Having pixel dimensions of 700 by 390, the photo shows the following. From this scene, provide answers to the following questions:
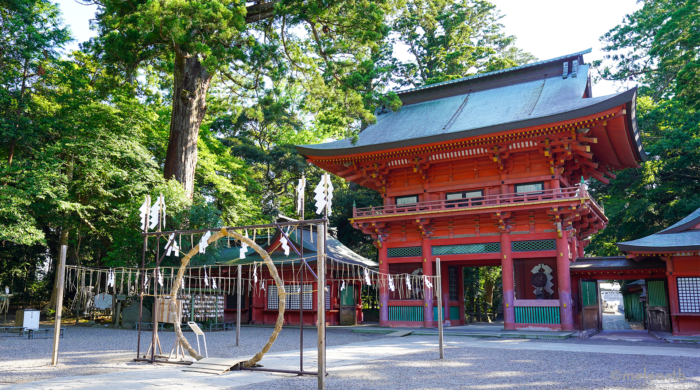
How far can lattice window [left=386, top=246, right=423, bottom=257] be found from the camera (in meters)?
19.0

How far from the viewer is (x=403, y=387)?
719cm

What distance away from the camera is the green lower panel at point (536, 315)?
638 inches

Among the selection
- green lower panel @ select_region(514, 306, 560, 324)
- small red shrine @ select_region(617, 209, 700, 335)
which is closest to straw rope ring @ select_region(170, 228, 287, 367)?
green lower panel @ select_region(514, 306, 560, 324)

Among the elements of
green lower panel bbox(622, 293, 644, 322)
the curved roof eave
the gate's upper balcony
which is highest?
the curved roof eave

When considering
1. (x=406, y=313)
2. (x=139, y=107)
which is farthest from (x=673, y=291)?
(x=139, y=107)

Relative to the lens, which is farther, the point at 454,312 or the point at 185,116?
the point at 454,312

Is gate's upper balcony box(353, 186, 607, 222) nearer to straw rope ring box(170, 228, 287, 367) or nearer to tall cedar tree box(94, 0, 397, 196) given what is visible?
tall cedar tree box(94, 0, 397, 196)

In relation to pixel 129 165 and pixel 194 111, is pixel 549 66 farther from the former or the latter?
pixel 129 165

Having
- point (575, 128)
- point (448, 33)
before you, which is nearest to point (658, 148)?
point (575, 128)

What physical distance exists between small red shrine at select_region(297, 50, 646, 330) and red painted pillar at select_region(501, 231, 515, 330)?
0.12ft

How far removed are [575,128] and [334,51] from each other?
29.0 feet

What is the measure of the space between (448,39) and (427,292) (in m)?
21.8

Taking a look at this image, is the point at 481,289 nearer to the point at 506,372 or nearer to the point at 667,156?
the point at 667,156

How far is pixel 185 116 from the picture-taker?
19484mm
